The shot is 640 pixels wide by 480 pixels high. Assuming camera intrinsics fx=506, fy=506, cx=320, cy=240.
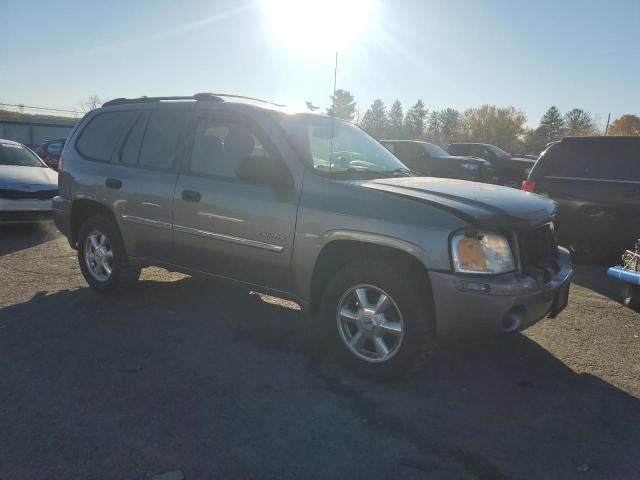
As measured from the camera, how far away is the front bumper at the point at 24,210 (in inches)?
305

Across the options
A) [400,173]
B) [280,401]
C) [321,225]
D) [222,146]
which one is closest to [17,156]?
[222,146]

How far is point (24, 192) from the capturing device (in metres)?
7.98

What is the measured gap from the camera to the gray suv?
315cm

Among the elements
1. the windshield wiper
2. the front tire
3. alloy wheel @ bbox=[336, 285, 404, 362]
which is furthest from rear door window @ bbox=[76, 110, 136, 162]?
the front tire

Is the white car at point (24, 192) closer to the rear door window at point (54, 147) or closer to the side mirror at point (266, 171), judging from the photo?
the side mirror at point (266, 171)

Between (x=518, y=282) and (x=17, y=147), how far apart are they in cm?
976

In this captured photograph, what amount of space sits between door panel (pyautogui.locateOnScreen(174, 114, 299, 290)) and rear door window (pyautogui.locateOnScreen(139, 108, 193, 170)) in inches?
6.7

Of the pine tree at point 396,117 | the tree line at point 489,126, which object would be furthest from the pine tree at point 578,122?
the pine tree at point 396,117

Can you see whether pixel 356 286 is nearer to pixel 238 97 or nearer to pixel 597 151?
pixel 238 97

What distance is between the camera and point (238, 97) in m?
4.70

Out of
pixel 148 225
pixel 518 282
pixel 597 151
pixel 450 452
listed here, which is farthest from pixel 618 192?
pixel 148 225

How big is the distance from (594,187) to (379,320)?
4950mm

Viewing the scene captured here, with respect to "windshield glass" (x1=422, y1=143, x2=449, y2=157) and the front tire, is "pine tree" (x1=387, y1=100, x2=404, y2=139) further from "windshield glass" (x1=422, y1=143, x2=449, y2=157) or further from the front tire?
the front tire

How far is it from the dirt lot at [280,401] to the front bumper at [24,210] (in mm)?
3558
